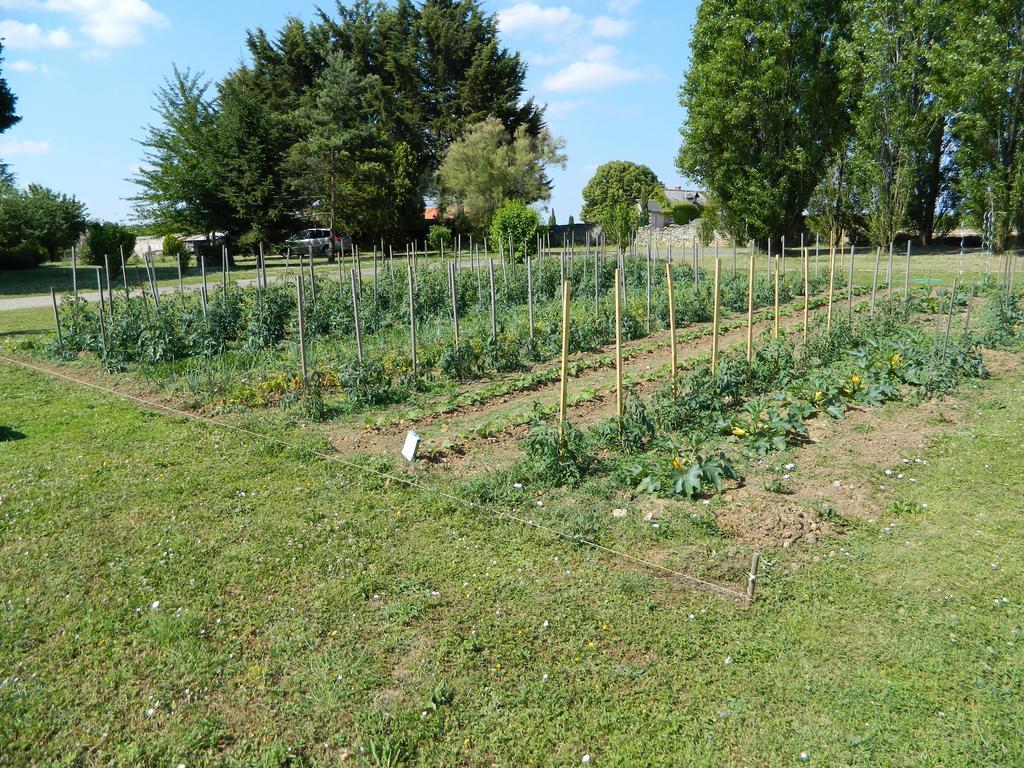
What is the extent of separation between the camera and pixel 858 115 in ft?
88.7

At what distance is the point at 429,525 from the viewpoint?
4891 mm

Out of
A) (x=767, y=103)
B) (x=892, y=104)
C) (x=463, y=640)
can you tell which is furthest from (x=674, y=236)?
(x=463, y=640)

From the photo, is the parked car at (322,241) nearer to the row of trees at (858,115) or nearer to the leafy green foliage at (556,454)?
the row of trees at (858,115)

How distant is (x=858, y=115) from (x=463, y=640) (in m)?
29.1

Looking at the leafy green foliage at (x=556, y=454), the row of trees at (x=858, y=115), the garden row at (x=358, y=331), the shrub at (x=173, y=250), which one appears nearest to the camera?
the leafy green foliage at (x=556, y=454)

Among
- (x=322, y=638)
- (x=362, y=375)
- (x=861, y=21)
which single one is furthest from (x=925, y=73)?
(x=322, y=638)

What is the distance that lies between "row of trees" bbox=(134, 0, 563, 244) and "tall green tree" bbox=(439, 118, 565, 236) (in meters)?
0.10

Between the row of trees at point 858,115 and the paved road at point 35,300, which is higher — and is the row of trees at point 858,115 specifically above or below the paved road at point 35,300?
above

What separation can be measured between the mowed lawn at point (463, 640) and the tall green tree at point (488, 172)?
109ft

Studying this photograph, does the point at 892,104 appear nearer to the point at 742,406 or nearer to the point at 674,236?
the point at 674,236

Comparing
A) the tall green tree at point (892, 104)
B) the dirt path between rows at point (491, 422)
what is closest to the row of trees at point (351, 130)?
the tall green tree at point (892, 104)

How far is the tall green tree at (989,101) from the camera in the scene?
22312mm

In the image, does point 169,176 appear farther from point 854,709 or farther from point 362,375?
point 854,709

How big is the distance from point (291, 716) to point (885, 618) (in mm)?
2967
